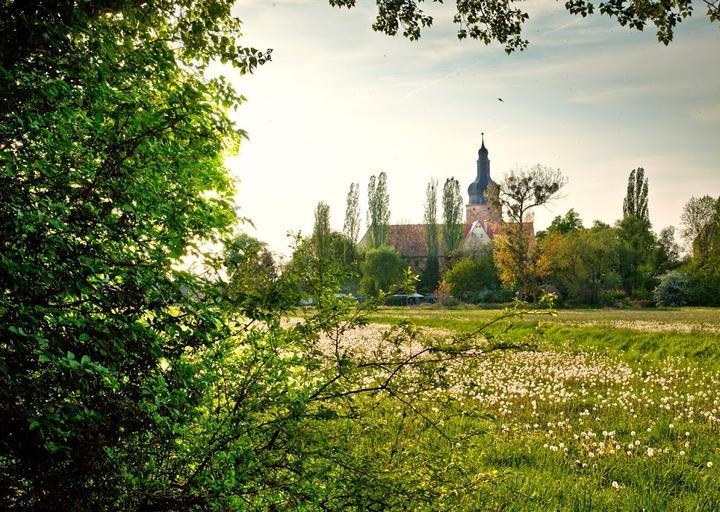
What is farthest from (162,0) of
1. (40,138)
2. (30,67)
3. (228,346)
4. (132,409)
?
(132,409)

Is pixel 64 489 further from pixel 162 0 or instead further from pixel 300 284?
pixel 162 0

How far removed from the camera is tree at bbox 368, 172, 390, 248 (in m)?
91.8

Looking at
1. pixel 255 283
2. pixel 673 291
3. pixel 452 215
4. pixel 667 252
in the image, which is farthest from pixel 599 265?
pixel 255 283

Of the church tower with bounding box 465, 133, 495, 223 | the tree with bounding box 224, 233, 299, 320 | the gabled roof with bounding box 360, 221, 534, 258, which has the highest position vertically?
the church tower with bounding box 465, 133, 495, 223

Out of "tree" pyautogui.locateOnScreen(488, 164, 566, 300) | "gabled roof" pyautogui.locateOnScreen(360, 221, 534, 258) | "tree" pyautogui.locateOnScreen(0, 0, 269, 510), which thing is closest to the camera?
"tree" pyautogui.locateOnScreen(0, 0, 269, 510)

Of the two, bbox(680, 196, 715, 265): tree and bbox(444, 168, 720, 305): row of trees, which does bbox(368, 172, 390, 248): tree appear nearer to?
bbox(444, 168, 720, 305): row of trees

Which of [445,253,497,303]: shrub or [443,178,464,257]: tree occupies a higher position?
[443,178,464,257]: tree

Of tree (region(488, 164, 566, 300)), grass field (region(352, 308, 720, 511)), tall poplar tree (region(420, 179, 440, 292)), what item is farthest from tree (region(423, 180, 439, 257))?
grass field (region(352, 308, 720, 511))

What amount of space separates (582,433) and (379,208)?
84463 mm

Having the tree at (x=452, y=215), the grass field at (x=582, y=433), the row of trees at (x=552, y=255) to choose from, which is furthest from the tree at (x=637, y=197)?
the grass field at (x=582, y=433)

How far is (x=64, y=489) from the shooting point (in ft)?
11.9

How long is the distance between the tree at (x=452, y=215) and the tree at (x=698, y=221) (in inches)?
1351

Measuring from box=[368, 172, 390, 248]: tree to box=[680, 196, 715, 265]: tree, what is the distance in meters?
46.1

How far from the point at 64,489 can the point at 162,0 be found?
5546mm
